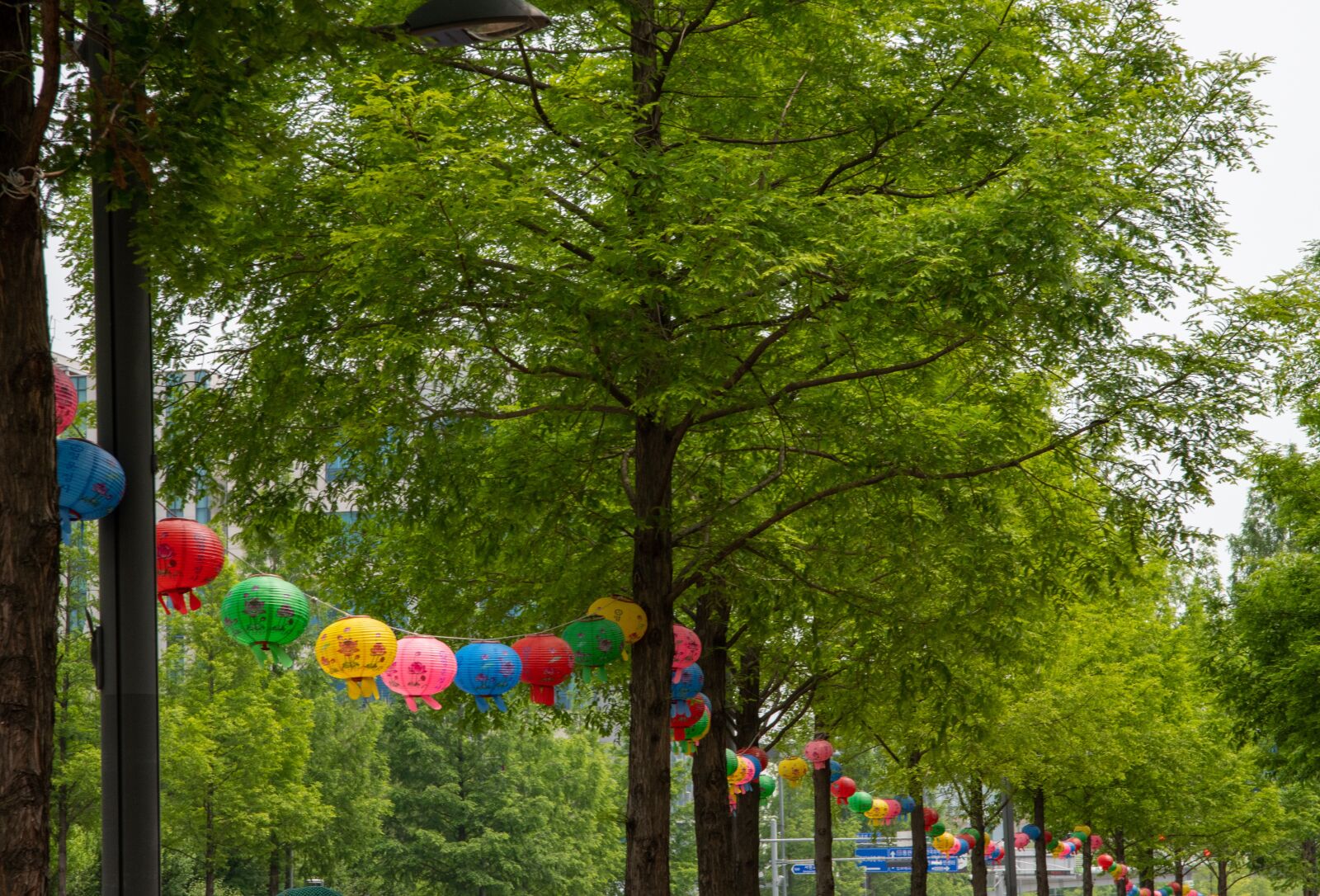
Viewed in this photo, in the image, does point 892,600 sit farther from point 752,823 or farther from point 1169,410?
point 752,823

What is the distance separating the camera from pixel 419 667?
44.5 ft

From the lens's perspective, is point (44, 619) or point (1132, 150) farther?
point (1132, 150)

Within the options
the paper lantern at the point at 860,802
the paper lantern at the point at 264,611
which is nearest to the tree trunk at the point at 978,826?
the paper lantern at the point at 860,802

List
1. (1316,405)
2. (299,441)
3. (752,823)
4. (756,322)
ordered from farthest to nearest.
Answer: (752,823) < (1316,405) < (299,441) < (756,322)

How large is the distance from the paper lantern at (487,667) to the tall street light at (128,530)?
291 inches

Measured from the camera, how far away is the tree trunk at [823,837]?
26.3 metres

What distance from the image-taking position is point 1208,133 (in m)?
13.6

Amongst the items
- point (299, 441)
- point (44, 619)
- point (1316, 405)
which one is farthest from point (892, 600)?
point (44, 619)

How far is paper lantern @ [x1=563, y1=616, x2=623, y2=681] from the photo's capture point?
1384 centimetres

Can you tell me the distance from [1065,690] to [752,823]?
26.5ft

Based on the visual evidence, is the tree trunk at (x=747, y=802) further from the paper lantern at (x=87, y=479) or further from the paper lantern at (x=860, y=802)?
the paper lantern at (x=87, y=479)

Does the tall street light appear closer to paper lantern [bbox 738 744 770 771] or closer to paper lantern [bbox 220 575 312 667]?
paper lantern [bbox 220 575 312 667]

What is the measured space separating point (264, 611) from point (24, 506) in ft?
22.1

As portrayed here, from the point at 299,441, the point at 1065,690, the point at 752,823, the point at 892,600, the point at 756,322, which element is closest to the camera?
the point at 756,322
